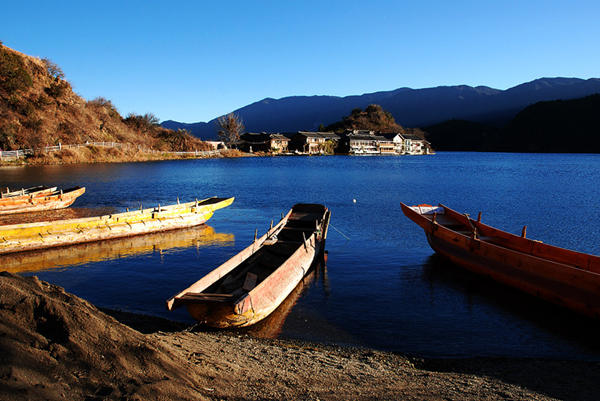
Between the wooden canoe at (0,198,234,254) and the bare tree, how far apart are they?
367 ft

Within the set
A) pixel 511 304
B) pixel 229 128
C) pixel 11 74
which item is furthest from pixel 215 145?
pixel 511 304

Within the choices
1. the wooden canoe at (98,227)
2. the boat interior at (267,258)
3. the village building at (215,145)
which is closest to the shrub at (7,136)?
the wooden canoe at (98,227)

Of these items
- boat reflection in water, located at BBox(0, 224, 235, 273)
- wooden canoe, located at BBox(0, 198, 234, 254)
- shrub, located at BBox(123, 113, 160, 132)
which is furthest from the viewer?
shrub, located at BBox(123, 113, 160, 132)

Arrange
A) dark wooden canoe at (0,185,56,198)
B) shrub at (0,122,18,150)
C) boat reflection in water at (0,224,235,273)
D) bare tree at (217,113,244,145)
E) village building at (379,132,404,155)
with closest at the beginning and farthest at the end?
boat reflection in water at (0,224,235,273)
dark wooden canoe at (0,185,56,198)
shrub at (0,122,18,150)
bare tree at (217,113,244,145)
village building at (379,132,404,155)

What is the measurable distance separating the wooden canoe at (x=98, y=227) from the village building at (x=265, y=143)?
106618 mm

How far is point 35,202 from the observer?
25.4 m

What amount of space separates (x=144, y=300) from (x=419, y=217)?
1205cm

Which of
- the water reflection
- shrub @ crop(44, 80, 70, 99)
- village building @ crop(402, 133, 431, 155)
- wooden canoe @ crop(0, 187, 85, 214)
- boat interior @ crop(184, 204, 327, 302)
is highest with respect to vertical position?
shrub @ crop(44, 80, 70, 99)

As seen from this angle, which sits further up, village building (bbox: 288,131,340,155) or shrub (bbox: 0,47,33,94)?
shrub (bbox: 0,47,33,94)

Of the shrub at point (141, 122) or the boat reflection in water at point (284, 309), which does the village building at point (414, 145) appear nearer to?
the shrub at point (141, 122)

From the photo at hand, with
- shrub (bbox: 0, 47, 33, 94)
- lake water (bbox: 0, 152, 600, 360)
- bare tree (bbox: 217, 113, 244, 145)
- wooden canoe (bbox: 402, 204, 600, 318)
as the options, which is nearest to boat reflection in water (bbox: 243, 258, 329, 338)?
lake water (bbox: 0, 152, 600, 360)

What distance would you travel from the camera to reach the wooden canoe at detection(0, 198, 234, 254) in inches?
659

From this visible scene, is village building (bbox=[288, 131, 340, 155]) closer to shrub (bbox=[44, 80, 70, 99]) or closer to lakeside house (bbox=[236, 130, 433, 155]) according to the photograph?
lakeside house (bbox=[236, 130, 433, 155])

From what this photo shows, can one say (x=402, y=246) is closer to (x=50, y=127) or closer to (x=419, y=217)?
(x=419, y=217)
